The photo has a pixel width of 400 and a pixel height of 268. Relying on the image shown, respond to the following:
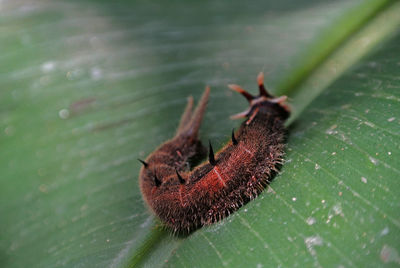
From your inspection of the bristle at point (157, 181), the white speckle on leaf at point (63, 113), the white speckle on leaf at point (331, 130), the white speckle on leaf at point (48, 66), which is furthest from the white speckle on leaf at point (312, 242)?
the white speckle on leaf at point (48, 66)

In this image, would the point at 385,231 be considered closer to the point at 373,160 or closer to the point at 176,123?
the point at 373,160

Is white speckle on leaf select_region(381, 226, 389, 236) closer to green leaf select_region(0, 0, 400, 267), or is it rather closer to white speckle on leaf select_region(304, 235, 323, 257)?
green leaf select_region(0, 0, 400, 267)

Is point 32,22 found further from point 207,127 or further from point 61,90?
point 207,127

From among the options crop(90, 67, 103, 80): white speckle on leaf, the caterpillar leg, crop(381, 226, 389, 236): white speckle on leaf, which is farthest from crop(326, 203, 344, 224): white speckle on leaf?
crop(90, 67, 103, 80): white speckle on leaf

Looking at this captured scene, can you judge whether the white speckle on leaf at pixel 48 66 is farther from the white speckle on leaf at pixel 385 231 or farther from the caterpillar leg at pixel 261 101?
the white speckle on leaf at pixel 385 231

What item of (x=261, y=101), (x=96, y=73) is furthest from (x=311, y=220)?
(x=96, y=73)

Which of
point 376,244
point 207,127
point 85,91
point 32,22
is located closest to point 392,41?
point 207,127
